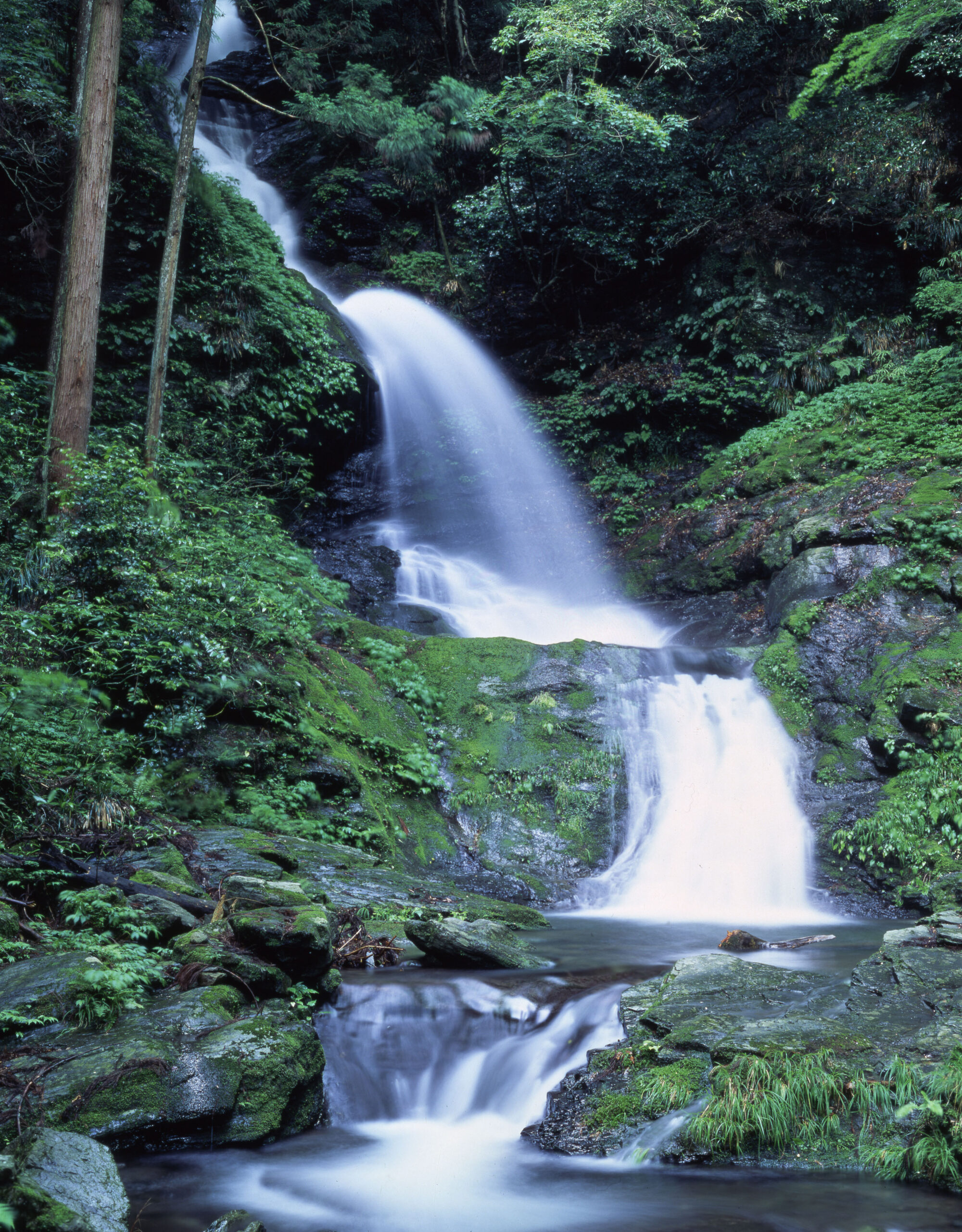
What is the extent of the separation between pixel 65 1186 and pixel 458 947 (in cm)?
323

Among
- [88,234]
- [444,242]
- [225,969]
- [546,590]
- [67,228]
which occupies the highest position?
[444,242]

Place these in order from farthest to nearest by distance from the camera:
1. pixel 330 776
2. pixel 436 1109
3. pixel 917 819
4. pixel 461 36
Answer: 1. pixel 461 36
2. pixel 917 819
3. pixel 330 776
4. pixel 436 1109

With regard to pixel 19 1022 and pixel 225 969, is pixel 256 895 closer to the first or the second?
pixel 225 969

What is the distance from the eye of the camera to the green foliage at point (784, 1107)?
→ 377cm

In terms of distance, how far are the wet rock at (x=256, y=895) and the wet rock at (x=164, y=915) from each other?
280 millimetres

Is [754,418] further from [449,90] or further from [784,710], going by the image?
[449,90]

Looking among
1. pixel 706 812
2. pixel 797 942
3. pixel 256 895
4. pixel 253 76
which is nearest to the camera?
pixel 256 895

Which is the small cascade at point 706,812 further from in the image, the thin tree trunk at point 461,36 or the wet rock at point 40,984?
the thin tree trunk at point 461,36

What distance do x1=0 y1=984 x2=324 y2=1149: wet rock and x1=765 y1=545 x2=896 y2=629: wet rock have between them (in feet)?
31.3

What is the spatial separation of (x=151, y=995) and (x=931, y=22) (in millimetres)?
19747

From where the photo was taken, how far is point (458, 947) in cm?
569

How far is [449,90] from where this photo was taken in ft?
68.1

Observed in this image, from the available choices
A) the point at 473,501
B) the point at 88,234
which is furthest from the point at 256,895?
the point at 473,501

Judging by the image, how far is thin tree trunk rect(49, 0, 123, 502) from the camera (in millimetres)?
9273
